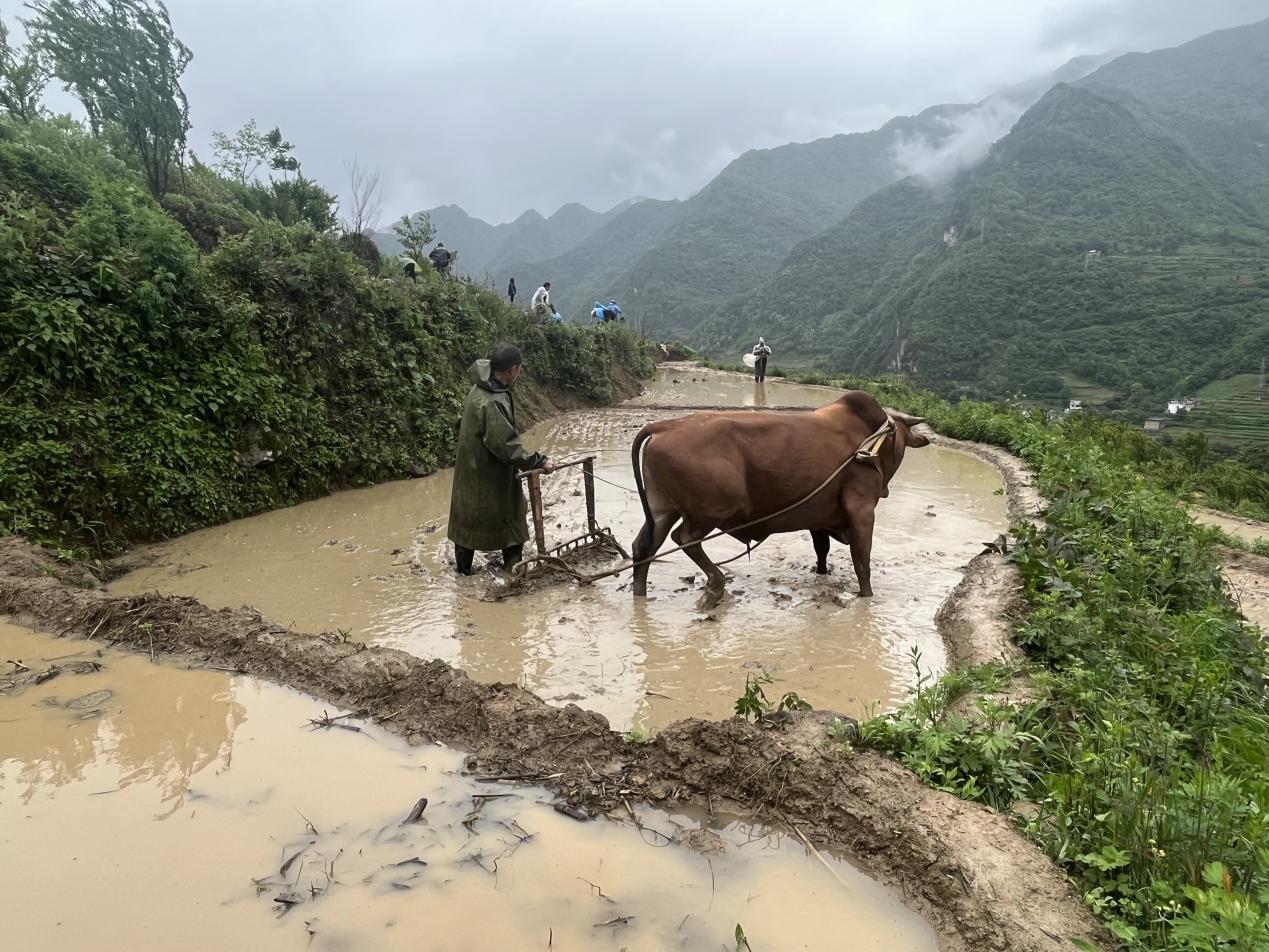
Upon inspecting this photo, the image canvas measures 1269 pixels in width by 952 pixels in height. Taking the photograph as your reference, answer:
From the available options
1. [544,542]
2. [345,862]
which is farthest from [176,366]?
[345,862]

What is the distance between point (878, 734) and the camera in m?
3.07

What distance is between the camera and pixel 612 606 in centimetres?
545

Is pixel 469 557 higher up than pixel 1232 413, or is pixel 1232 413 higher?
pixel 469 557

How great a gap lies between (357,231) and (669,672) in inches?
550

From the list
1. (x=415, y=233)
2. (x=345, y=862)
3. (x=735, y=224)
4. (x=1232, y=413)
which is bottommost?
(x=1232, y=413)

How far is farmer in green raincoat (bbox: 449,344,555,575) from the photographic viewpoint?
221 inches

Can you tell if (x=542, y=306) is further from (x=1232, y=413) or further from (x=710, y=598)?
(x=1232, y=413)

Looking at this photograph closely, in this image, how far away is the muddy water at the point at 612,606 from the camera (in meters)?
4.23

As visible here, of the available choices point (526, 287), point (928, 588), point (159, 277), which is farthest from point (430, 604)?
point (526, 287)

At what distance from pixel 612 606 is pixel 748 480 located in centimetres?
142

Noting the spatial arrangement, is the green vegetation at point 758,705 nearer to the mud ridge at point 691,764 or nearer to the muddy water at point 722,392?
the mud ridge at point 691,764

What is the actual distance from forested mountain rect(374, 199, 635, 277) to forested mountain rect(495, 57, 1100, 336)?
8.15 metres

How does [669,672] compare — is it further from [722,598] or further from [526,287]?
[526,287]

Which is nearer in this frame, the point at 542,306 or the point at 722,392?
the point at 542,306
